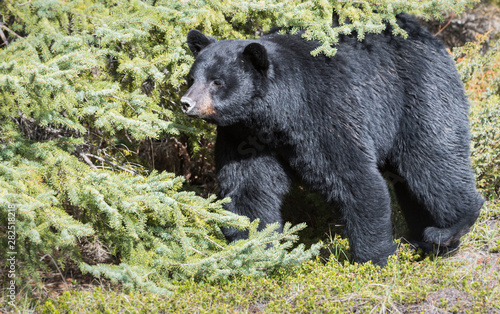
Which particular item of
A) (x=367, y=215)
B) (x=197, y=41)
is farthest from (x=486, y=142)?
(x=197, y=41)

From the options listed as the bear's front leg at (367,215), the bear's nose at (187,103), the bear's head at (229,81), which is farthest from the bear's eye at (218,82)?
the bear's front leg at (367,215)

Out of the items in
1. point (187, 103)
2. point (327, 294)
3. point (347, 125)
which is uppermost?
point (187, 103)

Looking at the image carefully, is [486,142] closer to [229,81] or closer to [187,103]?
[229,81]

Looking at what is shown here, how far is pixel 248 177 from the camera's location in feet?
13.9

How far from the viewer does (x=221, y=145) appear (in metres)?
4.32

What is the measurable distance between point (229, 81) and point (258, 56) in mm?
304

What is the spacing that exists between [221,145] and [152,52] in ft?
3.63

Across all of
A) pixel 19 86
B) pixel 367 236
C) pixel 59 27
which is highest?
pixel 59 27

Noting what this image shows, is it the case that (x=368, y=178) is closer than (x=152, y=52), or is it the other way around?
(x=368, y=178)

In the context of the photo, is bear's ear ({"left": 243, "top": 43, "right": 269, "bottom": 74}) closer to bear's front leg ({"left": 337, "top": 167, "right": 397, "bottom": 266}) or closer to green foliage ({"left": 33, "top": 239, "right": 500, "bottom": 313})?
bear's front leg ({"left": 337, "top": 167, "right": 397, "bottom": 266})

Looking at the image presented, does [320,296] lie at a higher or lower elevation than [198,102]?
lower

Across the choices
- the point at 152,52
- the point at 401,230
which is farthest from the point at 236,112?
the point at 401,230

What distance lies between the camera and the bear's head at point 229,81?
152 inches

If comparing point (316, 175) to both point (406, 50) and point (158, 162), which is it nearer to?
point (406, 50)
